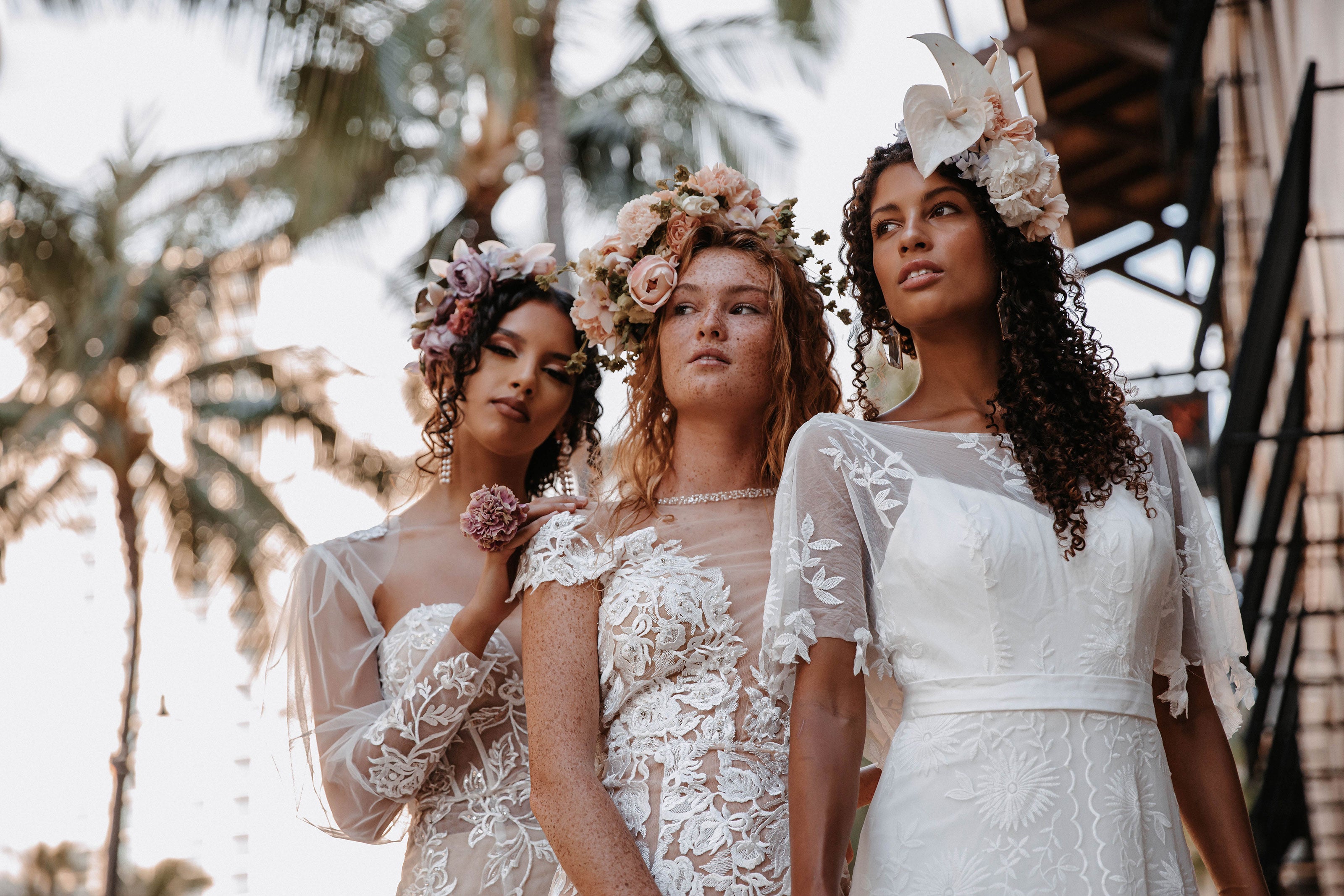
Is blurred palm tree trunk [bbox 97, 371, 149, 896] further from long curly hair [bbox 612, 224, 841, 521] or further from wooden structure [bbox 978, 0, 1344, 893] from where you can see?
long curly hair [bbox 612, 224, 841, 521]

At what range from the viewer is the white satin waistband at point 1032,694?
2537mm

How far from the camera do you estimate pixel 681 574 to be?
3.00m

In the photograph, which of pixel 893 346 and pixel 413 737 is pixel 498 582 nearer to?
pixel 413 737

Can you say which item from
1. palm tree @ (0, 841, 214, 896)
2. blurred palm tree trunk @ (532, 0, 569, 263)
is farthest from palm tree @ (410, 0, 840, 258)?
palm tree @ (0, 841, 214, 896)

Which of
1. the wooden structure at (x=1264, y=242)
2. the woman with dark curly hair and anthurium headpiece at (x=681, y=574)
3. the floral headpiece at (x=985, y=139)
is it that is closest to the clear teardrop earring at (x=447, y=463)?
the woman with dark curly hair and anthurium headpiece at (x=681, y=574)

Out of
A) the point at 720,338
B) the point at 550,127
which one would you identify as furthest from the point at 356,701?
the point at 550,127

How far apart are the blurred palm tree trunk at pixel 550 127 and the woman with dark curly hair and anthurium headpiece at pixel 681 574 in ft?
26.1

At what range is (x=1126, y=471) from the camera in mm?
2791

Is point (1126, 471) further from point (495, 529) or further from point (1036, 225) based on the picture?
point (495, 529)

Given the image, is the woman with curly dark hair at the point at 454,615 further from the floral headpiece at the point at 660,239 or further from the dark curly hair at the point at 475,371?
the floral headpiece at the point at 660,239

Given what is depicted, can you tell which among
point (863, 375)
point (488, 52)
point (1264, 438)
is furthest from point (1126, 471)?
point (488, 52)

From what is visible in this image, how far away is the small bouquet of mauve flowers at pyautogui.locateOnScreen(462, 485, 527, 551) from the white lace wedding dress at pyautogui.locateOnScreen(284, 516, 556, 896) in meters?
0.51

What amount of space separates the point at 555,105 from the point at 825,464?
10.2m

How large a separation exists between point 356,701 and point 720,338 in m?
1.48
